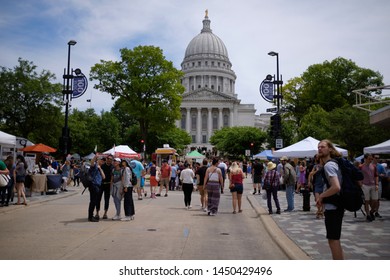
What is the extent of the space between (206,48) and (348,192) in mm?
135480

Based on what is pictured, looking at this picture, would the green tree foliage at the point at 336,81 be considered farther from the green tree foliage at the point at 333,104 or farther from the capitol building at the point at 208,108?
the capitol building at the point at 208,108

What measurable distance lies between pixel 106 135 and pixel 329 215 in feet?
206

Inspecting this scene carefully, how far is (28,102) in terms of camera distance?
35.1 meters

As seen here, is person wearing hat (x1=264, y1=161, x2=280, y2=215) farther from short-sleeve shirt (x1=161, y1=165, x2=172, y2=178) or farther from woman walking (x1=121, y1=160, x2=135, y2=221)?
short-sleeve shirt (x1=161, y1=165, x2=172, y2=178)

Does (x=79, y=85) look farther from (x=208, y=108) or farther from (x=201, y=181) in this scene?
(x=208, y=108)

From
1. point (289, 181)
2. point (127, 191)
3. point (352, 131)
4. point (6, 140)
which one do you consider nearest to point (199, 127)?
point (352, 131)

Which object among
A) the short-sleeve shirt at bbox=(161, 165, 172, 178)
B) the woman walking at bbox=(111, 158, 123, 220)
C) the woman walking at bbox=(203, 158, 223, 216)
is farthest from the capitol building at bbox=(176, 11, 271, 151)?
the woman walking at bbox=(111, 158, 123, 220)

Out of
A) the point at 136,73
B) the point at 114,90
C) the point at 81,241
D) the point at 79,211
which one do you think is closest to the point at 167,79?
the point at 136,73

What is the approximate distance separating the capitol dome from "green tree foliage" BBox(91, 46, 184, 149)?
10010 centimetres

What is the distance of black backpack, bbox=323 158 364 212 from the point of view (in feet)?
15.3

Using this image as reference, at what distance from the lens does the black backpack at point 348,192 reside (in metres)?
4.66

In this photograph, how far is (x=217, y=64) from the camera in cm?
13525

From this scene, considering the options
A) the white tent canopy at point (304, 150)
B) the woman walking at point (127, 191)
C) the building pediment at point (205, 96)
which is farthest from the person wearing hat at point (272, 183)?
the building pediment at point (205, 96)
